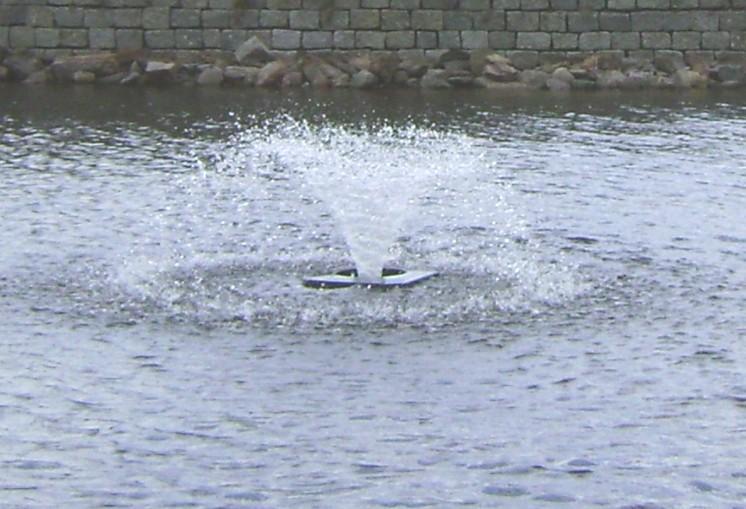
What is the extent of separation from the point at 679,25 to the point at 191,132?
974 cm

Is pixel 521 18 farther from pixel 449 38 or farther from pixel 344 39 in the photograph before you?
pixel 344 39

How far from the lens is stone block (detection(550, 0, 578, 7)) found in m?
30.2

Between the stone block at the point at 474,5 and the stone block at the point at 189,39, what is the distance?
3.98 m

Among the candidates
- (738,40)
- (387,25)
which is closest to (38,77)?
(387,25)

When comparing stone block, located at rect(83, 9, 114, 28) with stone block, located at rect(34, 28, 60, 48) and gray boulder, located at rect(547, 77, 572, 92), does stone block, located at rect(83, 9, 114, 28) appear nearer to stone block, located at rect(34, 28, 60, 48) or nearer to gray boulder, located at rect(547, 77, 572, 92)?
stone block, located at rect(34, 28, 60, 48)

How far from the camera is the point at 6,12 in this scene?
30766mm

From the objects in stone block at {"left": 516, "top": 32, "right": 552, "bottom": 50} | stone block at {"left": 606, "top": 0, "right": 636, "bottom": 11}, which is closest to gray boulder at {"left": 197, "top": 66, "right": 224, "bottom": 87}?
stone block at {"left": 516, "top": 32, "right": 552, "bottom": 50}

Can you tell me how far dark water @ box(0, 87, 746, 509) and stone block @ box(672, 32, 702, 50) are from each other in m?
8.33

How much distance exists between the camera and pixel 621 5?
3023 centimetres

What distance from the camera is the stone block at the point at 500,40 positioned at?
30.4 metres

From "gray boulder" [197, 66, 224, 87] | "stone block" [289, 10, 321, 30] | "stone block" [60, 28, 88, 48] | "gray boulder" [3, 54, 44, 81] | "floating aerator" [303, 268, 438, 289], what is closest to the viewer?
"floating aerator" [303, 268, 438, 289]

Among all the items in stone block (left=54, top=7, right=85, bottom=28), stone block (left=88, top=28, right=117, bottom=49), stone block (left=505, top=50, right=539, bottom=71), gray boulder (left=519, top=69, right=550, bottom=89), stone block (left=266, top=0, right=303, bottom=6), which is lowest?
gray boulder (left=519, top=69, right=550, bottom=89)

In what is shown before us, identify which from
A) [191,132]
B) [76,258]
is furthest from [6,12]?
[76,258]

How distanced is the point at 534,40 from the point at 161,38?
18.5ft
